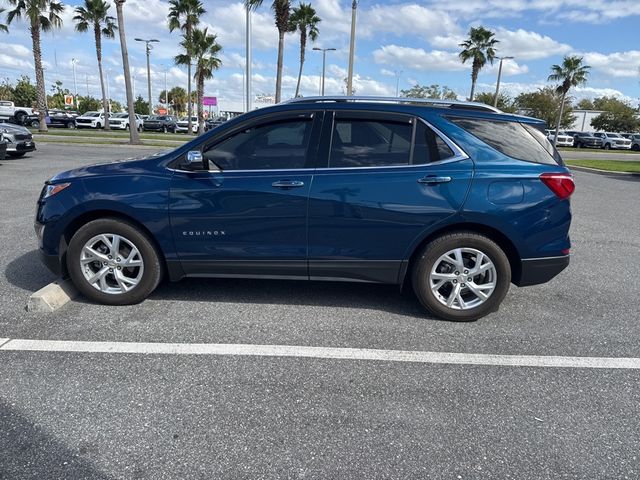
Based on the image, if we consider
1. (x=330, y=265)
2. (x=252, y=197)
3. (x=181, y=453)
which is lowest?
(x=181, y=453)

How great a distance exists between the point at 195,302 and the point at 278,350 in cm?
120

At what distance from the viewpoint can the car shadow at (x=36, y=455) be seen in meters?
2.22

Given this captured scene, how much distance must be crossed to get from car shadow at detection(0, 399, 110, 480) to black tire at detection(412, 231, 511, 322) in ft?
8.66

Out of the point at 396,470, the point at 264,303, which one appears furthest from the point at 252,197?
the point at 396,470

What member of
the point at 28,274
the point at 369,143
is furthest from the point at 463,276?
the point at 28,274

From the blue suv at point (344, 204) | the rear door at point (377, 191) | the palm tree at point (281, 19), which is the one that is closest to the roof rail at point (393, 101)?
the blue suv at point (344, 204)

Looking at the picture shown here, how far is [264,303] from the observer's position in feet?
14.0

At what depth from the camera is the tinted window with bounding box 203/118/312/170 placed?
3926 mm

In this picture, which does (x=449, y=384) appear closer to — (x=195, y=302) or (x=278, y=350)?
(x=278, y=350)

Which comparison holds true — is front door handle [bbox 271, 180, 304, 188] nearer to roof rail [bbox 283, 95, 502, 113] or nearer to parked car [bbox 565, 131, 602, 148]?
roof rail [bbox 283, 95, 502, 113]

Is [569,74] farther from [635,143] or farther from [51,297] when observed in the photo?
[51,297]

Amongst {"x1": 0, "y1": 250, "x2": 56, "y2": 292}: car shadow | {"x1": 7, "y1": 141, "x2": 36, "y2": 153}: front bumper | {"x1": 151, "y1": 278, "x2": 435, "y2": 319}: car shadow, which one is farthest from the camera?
{"x1": 7, "y1": 141, "x2": 36, "y2": 153}: front bumper

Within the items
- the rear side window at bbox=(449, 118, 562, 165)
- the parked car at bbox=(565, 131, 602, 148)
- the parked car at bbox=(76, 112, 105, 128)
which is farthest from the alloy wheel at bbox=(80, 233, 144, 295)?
the parked car at bbox=(565, 131, 602, 148)

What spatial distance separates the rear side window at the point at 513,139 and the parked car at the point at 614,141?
47.5 metres
